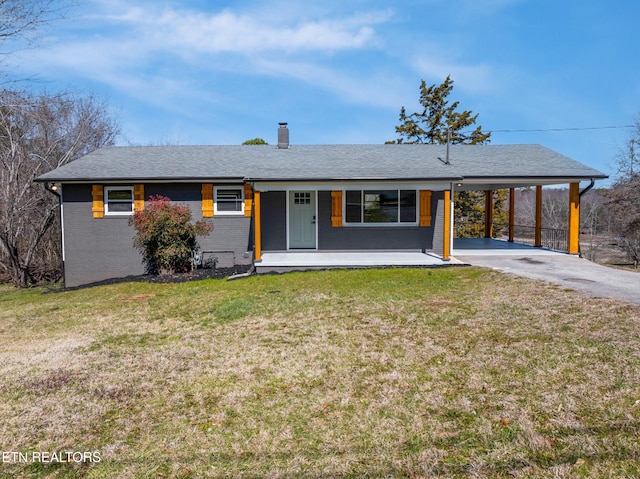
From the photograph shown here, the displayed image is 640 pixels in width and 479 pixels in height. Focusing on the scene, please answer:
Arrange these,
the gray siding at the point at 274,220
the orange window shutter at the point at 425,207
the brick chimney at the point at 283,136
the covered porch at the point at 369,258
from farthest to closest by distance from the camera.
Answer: the brick chimney at the point at 283,136, the gray siding at the point at 274,220, the orange window shutter at the point at 425,207, the covered porch at the point at 369,258

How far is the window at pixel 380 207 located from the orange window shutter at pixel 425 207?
21 centimetres

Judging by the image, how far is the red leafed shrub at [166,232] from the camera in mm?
10953

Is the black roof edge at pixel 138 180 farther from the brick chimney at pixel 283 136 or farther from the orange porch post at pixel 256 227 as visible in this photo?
the brick chimney at pixel 283 136

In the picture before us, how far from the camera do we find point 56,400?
11.6ft

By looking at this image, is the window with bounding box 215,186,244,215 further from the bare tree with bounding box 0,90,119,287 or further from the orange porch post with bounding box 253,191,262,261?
the bare tree with bounding box 0,90,119,287

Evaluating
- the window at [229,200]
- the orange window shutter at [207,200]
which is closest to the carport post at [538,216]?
the window at [229,200]

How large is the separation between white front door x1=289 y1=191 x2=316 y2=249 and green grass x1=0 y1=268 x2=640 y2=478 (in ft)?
20.2

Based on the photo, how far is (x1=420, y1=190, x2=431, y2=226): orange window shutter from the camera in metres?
12.3

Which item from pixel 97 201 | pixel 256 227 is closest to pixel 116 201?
pixel 97 201

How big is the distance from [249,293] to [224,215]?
15.3 ft

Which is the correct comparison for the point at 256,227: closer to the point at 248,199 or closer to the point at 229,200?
the point at 248,199

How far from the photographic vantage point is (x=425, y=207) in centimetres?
1232

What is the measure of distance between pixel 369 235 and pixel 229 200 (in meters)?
4.51

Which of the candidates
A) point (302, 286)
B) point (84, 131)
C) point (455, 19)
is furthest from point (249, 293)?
point (84, 131)
